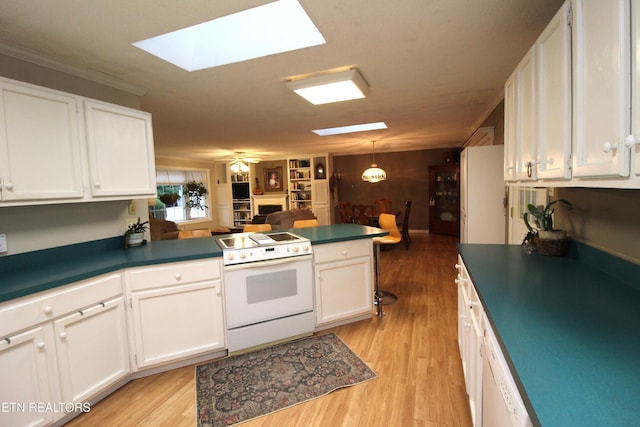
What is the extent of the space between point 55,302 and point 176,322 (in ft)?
2.49

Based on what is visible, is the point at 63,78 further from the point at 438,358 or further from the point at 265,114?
the point at 438,358

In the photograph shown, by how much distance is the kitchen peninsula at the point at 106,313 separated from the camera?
5.18 feet

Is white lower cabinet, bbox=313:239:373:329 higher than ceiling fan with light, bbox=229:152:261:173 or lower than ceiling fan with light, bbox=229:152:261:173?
lower

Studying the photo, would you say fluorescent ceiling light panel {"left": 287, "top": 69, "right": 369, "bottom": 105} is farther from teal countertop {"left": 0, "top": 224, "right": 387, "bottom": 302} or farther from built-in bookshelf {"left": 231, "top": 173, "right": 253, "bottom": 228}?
built-in bookshelf {"left": 231, "top": 173, "right": 253, "bottom": 228}

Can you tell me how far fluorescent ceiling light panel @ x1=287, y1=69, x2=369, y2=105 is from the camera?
2.48 meters

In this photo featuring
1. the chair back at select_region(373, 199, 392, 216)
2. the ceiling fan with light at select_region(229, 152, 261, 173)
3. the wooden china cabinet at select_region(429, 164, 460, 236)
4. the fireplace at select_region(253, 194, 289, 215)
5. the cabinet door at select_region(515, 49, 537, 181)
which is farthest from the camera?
the fireplace at select_region(253, 194, 289, 215)

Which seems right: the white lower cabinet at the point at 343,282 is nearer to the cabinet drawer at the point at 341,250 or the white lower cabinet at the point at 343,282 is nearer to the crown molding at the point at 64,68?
the cabinet drawer at the point at 341,250

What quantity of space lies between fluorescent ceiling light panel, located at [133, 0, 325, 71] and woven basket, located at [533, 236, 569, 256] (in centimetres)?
187

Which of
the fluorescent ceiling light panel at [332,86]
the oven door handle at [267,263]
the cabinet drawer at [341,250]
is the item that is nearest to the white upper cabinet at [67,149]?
the oven door handle at [267,263]

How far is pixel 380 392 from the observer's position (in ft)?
6.55

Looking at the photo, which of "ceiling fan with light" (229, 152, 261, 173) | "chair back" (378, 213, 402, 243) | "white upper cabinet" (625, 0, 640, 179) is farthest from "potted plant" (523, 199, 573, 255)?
"ceiling fan with light" (229, 152, 261, 173)

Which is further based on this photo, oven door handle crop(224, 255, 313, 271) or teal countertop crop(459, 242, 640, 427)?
oven door handle crop(224, 255, 313, 271)

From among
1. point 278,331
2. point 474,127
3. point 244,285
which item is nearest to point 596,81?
point 244,285

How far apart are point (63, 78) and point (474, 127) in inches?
205
